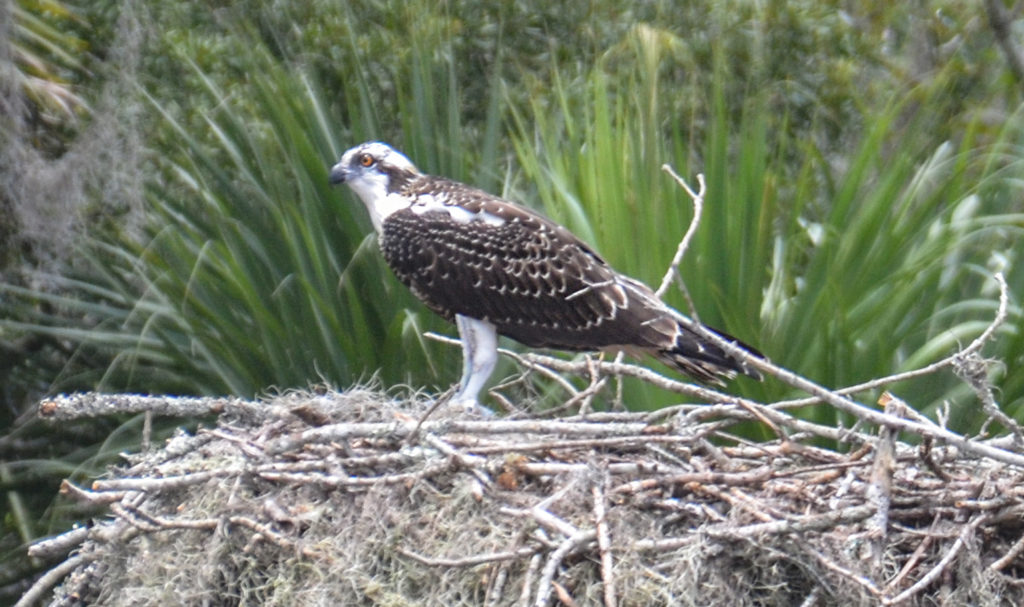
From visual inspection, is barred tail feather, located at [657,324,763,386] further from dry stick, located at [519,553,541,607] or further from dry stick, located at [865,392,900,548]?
dry stick, located at [519,553,541,607]

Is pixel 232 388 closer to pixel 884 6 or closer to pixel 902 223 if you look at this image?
pixel 902 223

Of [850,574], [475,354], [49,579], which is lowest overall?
[475,354]

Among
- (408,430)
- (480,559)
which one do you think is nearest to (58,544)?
(408,430)

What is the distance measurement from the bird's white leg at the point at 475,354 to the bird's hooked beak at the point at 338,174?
628mm

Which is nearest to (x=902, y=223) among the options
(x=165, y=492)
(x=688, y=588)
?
(x=688, y=588)

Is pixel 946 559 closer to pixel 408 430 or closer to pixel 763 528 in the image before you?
pixel 763 528

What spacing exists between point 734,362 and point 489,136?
173 cm

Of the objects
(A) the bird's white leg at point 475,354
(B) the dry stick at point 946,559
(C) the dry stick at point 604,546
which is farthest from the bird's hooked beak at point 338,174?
(B) the dry stick at point 946,559

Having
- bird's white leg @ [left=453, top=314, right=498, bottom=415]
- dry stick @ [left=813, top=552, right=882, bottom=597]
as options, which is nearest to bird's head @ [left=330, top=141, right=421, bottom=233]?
bird's white leg @ [left=453, top=314, right=498, bottom=415]

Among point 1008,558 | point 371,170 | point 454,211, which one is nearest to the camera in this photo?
point 1008,558

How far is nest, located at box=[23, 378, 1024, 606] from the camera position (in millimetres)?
2871

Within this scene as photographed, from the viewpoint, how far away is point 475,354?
15.5 ft

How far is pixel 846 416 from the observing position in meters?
4.11

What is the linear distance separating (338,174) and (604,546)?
2413mm
